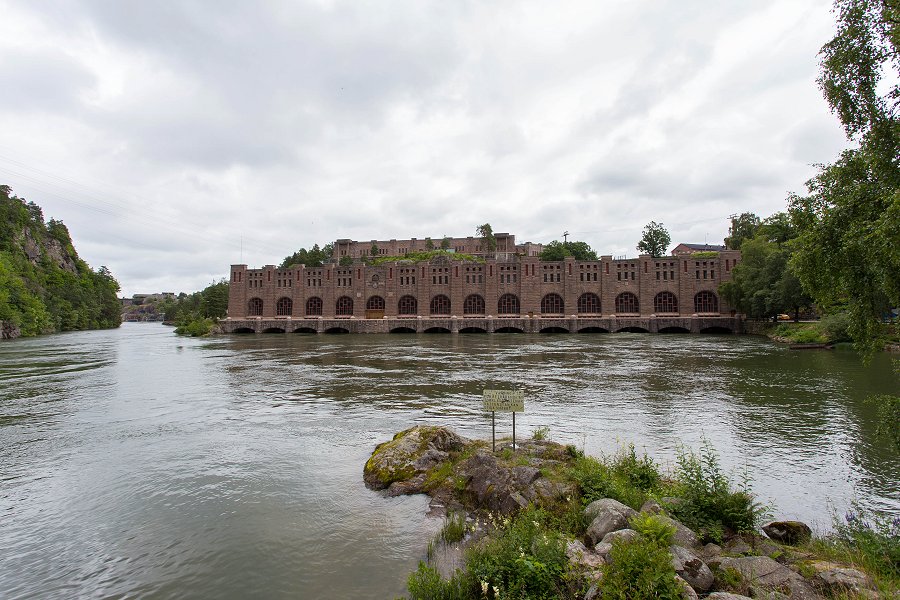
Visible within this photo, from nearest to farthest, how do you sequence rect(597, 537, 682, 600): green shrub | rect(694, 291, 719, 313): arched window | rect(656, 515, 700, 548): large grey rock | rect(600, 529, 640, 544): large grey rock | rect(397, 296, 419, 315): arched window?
rect(597, 537, 682, 600): green shrub < rect(600, 529, 640, 544): large grey rock < rect(656, 515, 700, 548): large grey rock < rect(694, 291, 719, 313): arched window < rect(397, 296, 419, 315): arched window

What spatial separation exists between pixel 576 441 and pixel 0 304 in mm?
84871

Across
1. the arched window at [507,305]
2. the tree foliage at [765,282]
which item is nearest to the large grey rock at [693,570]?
the tree foliage at [765,282]

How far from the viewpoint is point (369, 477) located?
1053 centimetres

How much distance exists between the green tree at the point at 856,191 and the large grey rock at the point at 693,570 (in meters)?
6.86

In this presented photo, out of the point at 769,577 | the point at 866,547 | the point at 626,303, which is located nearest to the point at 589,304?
the point at 626,303

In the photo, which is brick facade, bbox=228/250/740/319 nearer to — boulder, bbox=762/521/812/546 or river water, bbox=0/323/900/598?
river water, bbox=0/323/900/598

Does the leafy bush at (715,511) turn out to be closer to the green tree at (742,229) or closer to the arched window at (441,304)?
the arched window at (441,304)

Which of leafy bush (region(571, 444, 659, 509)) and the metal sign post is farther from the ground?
the metal sign post

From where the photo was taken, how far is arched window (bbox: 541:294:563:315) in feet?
244

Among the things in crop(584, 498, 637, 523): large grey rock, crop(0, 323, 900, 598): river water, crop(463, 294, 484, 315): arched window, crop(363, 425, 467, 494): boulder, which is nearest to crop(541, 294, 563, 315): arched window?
crop(463, 294, 484, 315): arched window

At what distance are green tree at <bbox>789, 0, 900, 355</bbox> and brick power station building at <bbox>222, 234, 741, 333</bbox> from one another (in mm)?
58422

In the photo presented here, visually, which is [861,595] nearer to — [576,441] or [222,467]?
[576,441]

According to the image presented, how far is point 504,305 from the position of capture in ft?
247

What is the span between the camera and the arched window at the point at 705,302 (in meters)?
70.1
